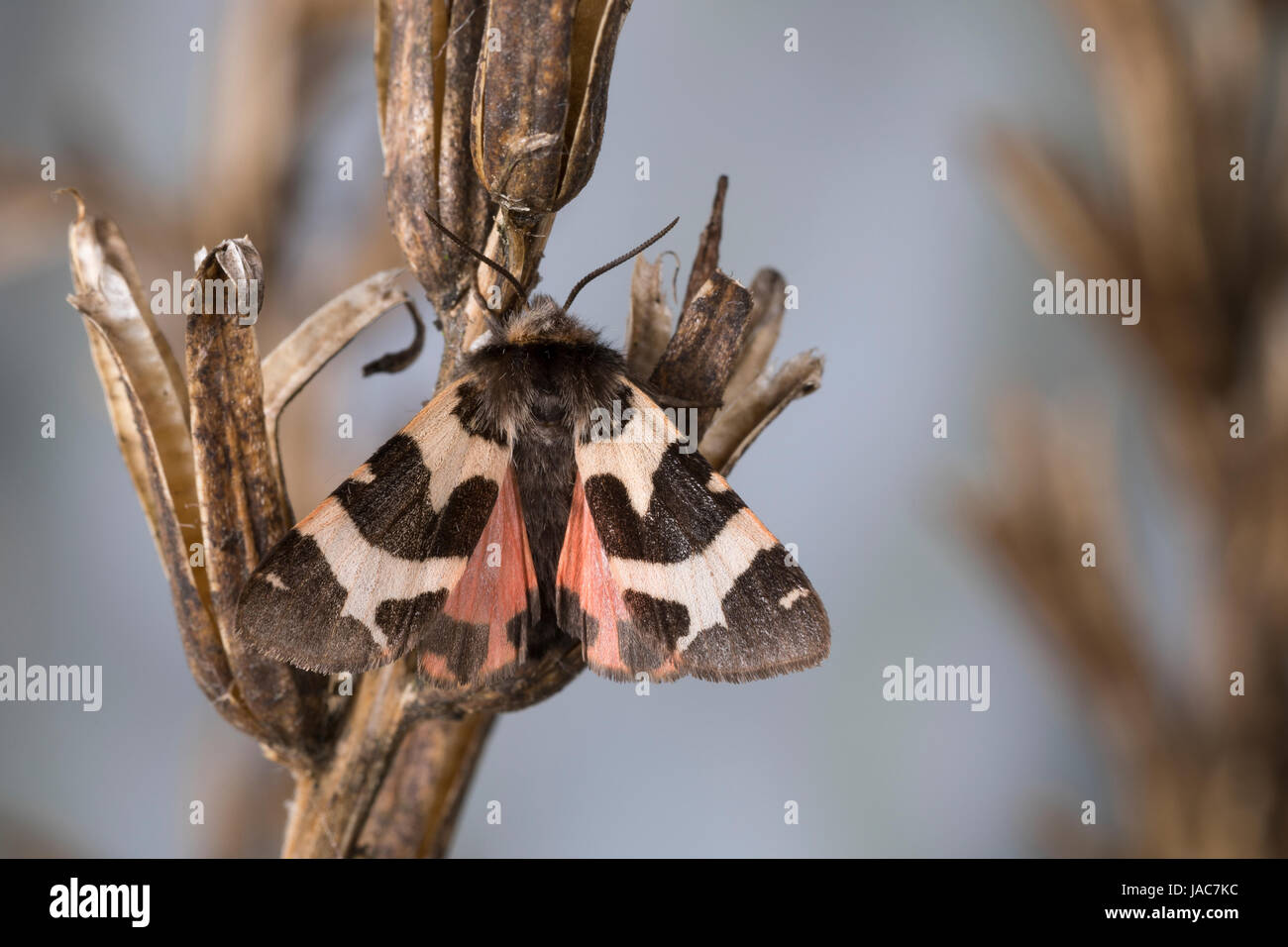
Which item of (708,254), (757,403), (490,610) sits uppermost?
(708,254)

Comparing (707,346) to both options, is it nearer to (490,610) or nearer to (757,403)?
(757,403)

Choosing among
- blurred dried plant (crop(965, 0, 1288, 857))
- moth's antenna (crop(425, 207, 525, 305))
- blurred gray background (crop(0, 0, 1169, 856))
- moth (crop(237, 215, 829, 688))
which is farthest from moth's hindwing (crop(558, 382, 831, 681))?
blurred gray background (crop(0, 0, 1169, 856))

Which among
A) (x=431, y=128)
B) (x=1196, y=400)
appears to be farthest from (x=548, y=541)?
(x=1196, y=400)

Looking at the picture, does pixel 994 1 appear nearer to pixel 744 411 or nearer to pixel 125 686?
pixel 744 411

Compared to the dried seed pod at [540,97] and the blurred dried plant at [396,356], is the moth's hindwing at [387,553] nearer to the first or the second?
the blurred dried plant at [396,356]

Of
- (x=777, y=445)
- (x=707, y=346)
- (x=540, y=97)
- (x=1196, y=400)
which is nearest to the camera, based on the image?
(x=540, y=97)

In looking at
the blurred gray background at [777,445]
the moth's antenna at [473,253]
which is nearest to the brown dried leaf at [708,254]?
the moth's antenna at [473,253]
